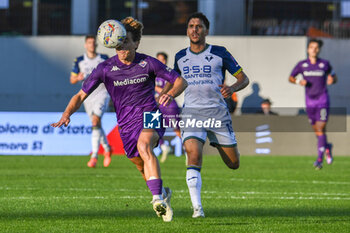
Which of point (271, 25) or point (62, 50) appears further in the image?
point (271, 25)

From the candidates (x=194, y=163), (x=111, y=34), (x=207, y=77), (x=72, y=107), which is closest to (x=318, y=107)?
(x=207, y=77)

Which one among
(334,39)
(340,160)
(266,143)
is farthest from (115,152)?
(334,39)

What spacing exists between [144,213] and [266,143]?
12320 mm

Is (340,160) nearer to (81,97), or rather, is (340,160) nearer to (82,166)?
(82,166)

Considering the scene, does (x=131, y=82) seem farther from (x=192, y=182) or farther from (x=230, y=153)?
(x=230, y=153)

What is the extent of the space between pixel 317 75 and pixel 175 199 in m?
7.61

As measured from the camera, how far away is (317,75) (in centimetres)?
1731

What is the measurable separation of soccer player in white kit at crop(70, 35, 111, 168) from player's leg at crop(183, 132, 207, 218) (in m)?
6.65

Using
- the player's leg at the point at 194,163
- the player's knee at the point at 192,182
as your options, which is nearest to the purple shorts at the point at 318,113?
the player's leg at the point at 194,163

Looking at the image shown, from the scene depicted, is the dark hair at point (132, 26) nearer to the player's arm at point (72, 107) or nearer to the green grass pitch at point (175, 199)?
the player's arm at point (72, 107)

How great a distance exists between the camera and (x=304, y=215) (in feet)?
29.9

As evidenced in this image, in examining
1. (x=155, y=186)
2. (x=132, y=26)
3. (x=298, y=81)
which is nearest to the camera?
(x=155, y=186)

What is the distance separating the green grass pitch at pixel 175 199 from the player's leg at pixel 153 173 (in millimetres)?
222

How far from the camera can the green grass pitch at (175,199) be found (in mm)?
8156
